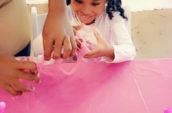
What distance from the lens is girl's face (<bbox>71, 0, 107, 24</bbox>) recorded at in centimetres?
126

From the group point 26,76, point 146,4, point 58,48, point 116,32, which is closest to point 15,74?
point 26,76

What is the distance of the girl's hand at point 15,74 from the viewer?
771 millimetres

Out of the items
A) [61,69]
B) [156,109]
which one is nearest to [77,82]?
[61,69]

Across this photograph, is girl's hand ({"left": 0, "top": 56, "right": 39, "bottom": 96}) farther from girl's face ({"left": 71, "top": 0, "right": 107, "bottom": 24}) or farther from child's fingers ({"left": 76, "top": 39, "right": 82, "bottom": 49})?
girl's face ({"left": 71, "top": 0, "right": 107, "bottom": 24})

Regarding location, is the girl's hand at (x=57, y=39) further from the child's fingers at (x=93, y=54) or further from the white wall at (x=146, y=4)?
the white wall at (x=146, y=4)

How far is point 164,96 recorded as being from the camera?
781 millimetres

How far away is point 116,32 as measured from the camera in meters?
1.23

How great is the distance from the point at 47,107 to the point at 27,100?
53mm

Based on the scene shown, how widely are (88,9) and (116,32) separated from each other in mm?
139

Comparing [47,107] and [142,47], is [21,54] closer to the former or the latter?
[47,107]

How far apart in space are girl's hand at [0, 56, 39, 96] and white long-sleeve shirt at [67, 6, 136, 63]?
29 centimetres

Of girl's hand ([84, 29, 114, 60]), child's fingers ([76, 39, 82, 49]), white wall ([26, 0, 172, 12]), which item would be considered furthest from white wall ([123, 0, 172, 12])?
child's fingers ([76, 39, 82, 49])

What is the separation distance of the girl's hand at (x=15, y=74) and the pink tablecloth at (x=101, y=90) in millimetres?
21

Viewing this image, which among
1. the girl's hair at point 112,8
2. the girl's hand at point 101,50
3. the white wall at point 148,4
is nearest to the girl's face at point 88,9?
the girl's hair at point 112,8
